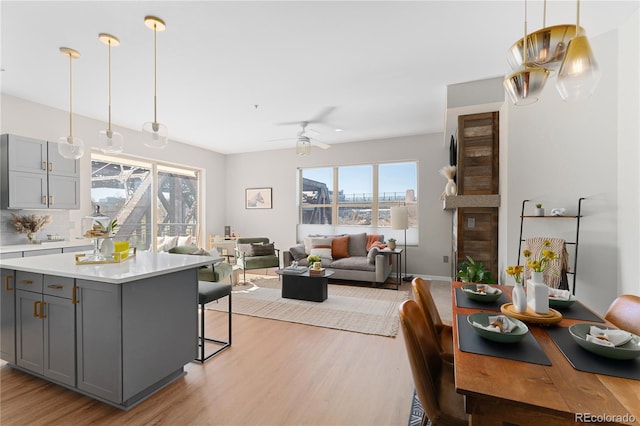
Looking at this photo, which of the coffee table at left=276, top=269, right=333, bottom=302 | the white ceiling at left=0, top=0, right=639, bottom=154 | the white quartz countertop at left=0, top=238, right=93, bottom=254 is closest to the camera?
the white ceiling at left=0, top=0, right=639, bottom=154

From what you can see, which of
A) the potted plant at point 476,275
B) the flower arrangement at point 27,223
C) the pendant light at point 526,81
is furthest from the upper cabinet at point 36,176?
the potted plant at point 476,275

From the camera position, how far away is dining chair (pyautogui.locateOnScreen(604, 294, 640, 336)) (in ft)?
4.99

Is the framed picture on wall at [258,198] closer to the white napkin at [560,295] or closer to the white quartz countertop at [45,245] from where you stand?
the white quartz countertop at [45,245]

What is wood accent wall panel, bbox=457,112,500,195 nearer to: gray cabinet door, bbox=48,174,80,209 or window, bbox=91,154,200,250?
window, bbox=91,154,200,250

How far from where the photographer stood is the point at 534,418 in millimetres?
906

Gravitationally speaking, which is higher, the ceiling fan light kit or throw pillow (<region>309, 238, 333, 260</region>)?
the ceiling fan light kit

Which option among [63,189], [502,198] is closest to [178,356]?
[63,189]

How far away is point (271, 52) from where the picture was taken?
9.51 ft

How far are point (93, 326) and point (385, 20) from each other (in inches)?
121

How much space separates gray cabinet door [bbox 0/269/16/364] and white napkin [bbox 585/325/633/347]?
3.62 m

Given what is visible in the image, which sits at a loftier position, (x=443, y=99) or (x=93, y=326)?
(x=443, y=99)

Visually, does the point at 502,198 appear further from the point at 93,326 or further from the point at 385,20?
the point at 93,326

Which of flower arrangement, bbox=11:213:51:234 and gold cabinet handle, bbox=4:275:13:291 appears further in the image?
flower arrangement, bbox=11:213:51:234

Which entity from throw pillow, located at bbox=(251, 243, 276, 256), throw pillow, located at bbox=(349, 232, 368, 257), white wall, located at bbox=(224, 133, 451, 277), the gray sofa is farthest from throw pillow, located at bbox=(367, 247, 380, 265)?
throw pillow, located at bbox=(251, 243, 276, 256)
